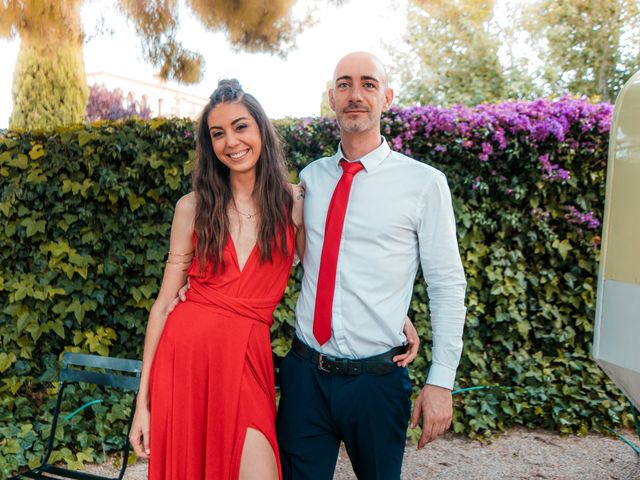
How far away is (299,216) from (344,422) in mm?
774

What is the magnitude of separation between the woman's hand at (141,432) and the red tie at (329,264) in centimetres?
68

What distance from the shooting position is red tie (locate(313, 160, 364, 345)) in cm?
201

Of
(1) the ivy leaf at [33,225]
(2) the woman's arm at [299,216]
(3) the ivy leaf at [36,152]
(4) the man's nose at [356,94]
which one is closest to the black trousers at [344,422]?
(2) the woman's arm at [299,216]

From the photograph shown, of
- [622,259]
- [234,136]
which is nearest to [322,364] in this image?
[234,136]

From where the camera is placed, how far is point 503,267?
462 cm

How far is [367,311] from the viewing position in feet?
6.63

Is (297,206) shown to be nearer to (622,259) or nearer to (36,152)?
(622,259)

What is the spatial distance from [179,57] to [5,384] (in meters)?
3.24

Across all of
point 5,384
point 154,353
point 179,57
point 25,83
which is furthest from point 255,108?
point 25,83

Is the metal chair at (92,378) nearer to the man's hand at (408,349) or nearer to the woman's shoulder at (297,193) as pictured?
the woman's shoulder at (297,193)

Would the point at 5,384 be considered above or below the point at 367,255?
below

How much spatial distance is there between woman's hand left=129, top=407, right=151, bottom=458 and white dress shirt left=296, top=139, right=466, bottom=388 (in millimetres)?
645

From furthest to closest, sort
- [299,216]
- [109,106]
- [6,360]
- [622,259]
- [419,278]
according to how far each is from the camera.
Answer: [109,106] → [419,278] → [6,360] → [299,216] → [622,259]

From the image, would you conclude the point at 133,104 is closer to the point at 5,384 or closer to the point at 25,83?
the point at 25,83
